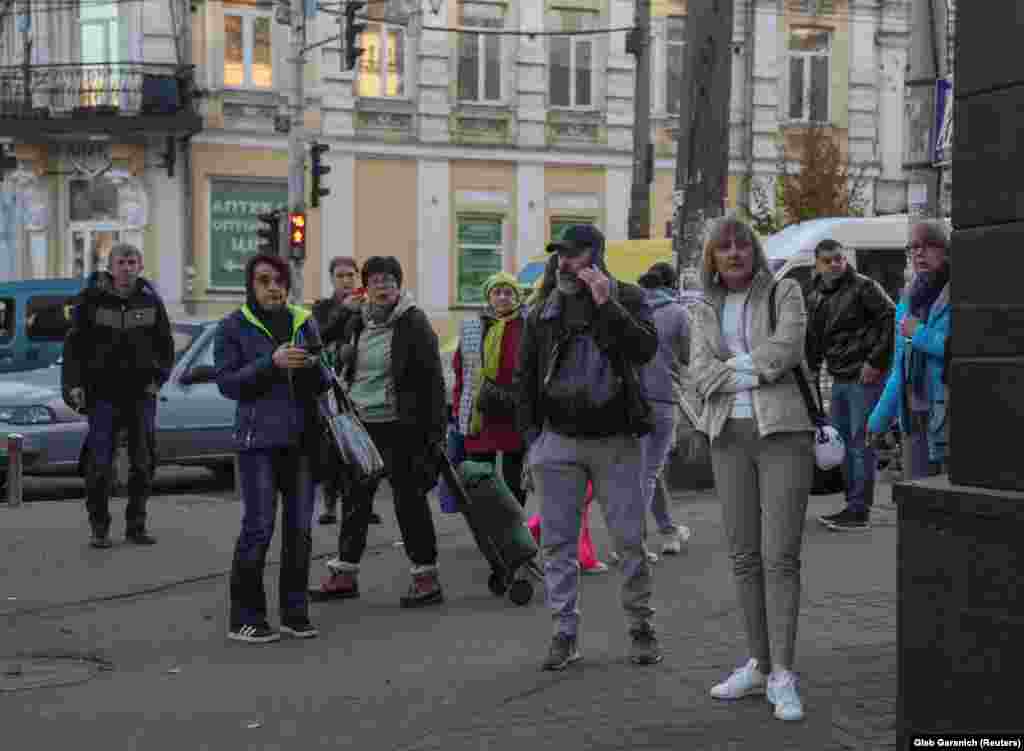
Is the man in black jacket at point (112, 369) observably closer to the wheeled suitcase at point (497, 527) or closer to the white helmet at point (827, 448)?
the wheeled suitcase at point (497, 527)

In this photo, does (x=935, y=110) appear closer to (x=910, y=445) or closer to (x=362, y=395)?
(x=910, y=445)

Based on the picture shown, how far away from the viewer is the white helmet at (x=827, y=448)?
20.7ft

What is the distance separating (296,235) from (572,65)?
10.6 m

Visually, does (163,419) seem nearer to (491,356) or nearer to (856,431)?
(491,356)

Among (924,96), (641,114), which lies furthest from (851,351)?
(641,114)

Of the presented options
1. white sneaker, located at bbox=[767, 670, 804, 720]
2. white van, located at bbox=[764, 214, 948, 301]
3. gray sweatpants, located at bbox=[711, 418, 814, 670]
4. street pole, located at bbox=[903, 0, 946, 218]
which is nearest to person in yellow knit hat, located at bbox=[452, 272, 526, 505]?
gray sweatpants, located at bbox=[711, 418, 814, 670]

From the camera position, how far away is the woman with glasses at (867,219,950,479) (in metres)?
7.97

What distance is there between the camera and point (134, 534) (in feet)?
37.3

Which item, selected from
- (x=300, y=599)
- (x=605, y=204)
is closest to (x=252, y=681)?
(x=300, y=599)

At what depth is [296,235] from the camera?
26625 mm

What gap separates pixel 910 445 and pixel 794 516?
7.79ft

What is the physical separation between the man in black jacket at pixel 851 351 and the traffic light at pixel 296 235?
16.0 metres

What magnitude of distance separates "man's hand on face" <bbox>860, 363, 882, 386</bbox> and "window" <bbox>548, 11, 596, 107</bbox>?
2448 centimetres

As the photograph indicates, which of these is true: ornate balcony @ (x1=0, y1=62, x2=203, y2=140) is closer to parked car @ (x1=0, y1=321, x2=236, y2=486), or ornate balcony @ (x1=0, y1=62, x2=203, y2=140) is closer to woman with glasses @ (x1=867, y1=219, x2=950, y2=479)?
parked car @ (x1=0, y1=321, x2=236, y2=486)
